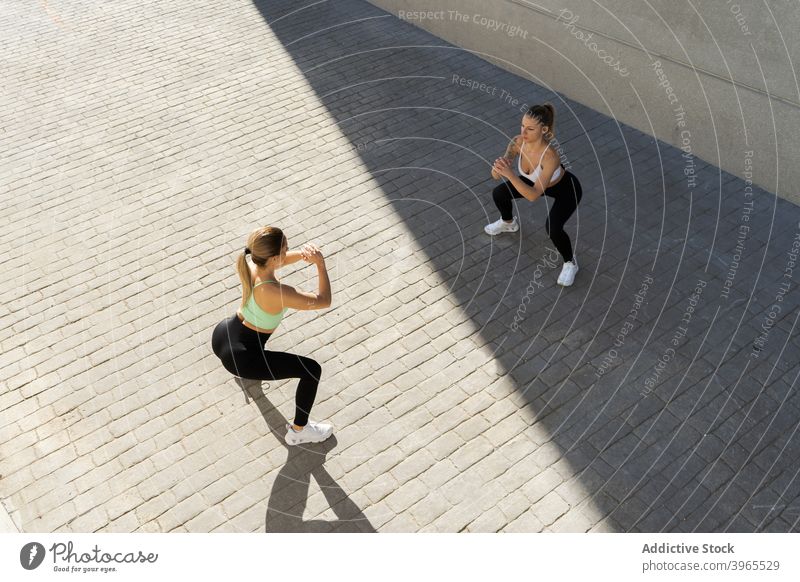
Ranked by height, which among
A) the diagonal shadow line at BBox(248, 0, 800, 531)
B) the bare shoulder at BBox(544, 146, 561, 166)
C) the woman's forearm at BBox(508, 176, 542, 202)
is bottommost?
the diagonal shadow line at BBox(248, 0, 800, 531)

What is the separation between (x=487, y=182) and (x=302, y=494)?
14.3ft

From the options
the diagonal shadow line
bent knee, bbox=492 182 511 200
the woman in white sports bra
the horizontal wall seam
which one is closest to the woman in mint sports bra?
the diagonal shadow line

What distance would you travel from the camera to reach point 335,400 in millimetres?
6414

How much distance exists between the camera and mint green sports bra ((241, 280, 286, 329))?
545 cm

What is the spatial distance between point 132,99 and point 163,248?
3.67m

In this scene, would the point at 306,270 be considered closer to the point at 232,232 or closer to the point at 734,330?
the point at 232,232

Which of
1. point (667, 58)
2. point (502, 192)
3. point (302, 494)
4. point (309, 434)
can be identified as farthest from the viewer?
point (667, 58)

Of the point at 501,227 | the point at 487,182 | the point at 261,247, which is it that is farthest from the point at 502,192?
the point at 261,247

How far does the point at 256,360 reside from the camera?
18.1ft

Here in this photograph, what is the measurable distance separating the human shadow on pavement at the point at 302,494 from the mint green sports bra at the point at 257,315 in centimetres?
108

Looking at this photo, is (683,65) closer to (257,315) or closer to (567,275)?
(567,275)

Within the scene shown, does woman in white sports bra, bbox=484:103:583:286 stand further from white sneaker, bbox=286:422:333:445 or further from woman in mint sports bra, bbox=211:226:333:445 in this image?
white sneaker, bbox=286:422:333:445
